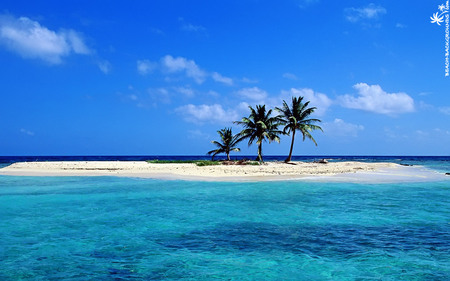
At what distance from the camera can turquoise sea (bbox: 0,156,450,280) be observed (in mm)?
6242

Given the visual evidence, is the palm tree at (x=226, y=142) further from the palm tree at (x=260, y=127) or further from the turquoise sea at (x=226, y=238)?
the turquoise sea at (x=226, y=238)

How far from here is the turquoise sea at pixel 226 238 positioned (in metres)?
6.24

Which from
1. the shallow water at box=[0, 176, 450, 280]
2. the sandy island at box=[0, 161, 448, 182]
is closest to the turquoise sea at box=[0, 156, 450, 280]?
the shallow water at box=[0, 176, 450, 280]

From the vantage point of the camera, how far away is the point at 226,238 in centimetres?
853

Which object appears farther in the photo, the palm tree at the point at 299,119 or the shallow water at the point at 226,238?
the palm tree at the point at 299,119

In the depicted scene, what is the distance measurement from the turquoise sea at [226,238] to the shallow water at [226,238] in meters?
0.03

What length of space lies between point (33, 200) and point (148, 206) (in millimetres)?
6037

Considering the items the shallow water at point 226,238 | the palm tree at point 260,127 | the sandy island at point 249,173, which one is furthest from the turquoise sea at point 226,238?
the palm tree at point 260,127

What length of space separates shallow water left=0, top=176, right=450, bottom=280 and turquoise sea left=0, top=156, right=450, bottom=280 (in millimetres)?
25

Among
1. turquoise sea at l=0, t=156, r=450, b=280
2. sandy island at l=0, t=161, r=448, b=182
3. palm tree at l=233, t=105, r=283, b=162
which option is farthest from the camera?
palm tree at l=233, t=105, r=283, b=162

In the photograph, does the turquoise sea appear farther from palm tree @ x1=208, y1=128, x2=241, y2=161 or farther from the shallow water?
palm tree @ x1=208, y1=128, x2=241, y2=161

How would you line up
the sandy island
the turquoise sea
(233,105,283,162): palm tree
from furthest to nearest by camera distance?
(233,105,283,162): palm tree → the sandy island → the turquoise sea

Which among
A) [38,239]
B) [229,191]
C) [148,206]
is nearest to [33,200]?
[148,206]

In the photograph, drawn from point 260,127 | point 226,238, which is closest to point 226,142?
point 260,127
